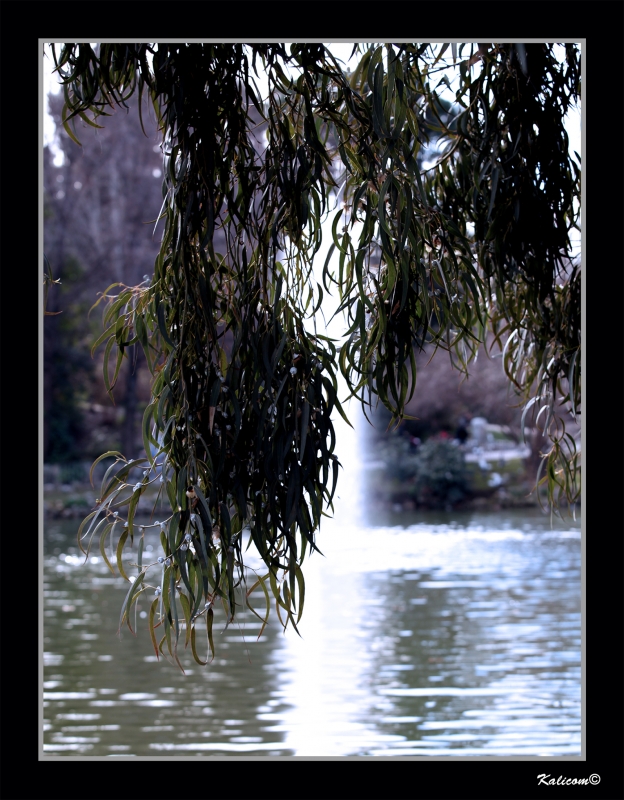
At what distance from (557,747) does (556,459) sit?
6.03ft

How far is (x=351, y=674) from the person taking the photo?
500 cm

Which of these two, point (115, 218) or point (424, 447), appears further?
point (115, 218)

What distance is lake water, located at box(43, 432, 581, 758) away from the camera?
406cm

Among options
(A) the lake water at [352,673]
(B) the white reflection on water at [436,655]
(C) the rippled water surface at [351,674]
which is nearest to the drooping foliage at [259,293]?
(A) the lake water at [352,673]

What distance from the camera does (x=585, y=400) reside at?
1.79 meters

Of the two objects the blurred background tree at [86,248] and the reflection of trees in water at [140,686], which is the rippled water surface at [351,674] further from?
the blurred background tree at [86,248]

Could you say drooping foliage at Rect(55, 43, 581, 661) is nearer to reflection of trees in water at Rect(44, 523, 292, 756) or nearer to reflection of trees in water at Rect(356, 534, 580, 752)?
reflection of trees in water at Rect(44, 523, 292, 756)

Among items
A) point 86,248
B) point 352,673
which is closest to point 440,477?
point 86,248

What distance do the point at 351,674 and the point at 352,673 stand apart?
0.07 feet

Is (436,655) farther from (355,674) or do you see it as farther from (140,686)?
(140,686)

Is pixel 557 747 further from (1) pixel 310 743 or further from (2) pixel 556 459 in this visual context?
(2) pixel 556 459

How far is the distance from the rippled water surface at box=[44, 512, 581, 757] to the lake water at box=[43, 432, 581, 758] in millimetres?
12
